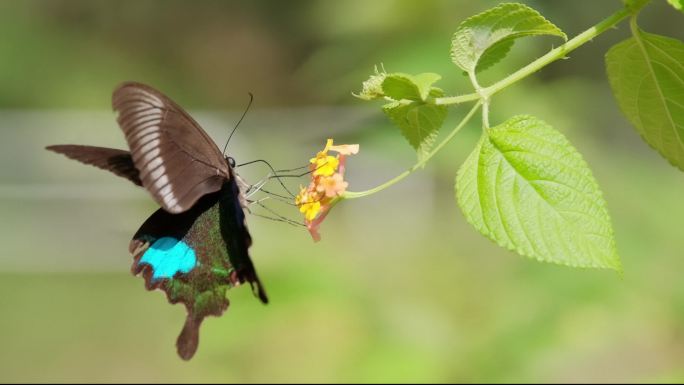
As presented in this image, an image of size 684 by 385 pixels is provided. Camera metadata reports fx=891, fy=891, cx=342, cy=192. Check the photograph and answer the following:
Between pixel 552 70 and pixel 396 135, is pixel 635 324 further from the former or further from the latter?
pixel 552 70

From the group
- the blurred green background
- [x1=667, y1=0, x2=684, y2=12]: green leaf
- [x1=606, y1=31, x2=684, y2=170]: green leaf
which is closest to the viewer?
[x1=667, y1=0, x2=684, y2=12]: green leaf

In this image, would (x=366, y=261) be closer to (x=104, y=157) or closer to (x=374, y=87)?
(x=104, y=157)

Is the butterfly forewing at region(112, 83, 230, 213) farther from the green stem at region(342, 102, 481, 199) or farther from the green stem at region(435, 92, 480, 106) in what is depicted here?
the green stem at region(435, 92, 480, 106)

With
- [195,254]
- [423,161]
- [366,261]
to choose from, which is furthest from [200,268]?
[366,261]

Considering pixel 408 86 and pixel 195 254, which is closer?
pixel 408 86

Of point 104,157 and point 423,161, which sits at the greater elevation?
point 104,157

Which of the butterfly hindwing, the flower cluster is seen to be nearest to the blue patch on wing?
the butterfly hindwing
